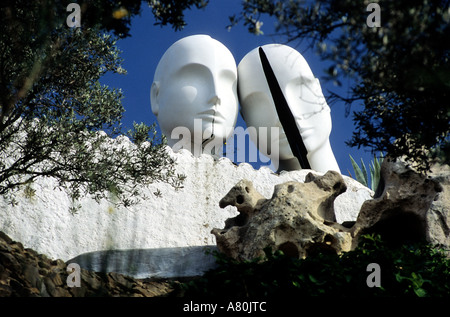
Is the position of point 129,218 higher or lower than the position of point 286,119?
lower

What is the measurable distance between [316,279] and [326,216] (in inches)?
93.4

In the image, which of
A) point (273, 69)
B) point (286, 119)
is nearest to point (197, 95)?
point (273, 69)

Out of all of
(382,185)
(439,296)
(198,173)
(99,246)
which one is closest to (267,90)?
(198,173)

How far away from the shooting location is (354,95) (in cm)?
559

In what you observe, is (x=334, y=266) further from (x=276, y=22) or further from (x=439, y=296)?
(x=276, y=22)

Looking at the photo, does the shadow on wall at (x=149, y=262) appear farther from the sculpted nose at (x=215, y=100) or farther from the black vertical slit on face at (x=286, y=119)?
the black vertical slit on face at (x=286, y=119)

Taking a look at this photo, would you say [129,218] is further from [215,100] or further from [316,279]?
[316,279]

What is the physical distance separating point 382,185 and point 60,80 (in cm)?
535

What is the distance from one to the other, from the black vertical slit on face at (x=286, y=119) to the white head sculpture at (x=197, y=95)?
2.84 ft

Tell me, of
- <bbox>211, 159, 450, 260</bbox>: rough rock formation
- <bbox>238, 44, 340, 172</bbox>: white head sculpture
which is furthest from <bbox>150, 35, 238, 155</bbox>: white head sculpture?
<bbox>211, 159, 450, 260</bbox>: rough rock formation

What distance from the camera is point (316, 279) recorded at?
666 centimetres

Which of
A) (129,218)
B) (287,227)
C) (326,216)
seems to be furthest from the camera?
(129,218)

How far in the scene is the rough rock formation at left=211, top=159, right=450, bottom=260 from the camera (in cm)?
799

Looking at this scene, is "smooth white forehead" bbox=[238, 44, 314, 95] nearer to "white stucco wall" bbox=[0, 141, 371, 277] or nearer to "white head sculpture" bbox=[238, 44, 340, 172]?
"white head sculpture" bbox=[238, 44, 340, 172]
